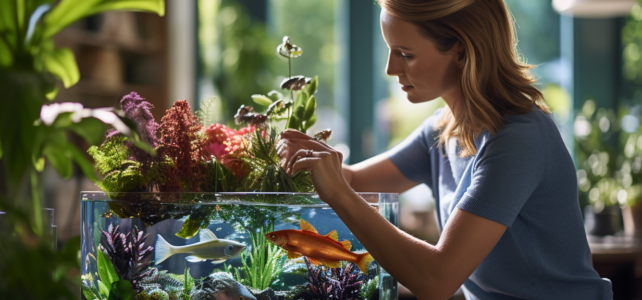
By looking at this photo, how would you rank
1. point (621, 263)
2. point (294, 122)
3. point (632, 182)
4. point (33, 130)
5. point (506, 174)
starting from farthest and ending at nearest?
1. point (632, 182)
2. point (621, 263)
3. point (294, 122)
4. point (506, 174)
5. point (33, 130)

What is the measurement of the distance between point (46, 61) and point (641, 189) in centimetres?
280

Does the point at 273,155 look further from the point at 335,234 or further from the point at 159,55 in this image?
the point at 159,55

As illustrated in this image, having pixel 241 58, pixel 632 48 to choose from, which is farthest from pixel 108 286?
pixel 632 48

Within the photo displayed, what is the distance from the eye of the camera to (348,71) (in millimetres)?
3947

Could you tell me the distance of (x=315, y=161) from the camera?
2.85 feet

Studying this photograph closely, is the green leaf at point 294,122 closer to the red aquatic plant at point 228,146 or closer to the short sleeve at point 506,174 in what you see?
the red aquatic plant at point 228,146

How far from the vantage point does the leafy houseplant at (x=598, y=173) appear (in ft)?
8.63

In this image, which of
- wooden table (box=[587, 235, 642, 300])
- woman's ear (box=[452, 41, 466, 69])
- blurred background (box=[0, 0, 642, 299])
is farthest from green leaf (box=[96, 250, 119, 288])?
blurred background (box=[0, 0, 642, 299])

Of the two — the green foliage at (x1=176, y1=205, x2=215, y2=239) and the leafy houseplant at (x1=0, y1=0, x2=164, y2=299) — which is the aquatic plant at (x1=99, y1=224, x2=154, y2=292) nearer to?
the green foliage at (x1=176, y1=205, x2=215, y2=239)

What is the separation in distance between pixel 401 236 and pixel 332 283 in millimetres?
144

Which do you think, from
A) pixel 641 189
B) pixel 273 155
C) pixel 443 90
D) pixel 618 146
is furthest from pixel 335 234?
pixel 618 146

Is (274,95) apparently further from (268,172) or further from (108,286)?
(108,286)

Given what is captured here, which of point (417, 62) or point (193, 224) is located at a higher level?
point (417, 62)

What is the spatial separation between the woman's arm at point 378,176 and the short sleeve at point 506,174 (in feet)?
1.44
